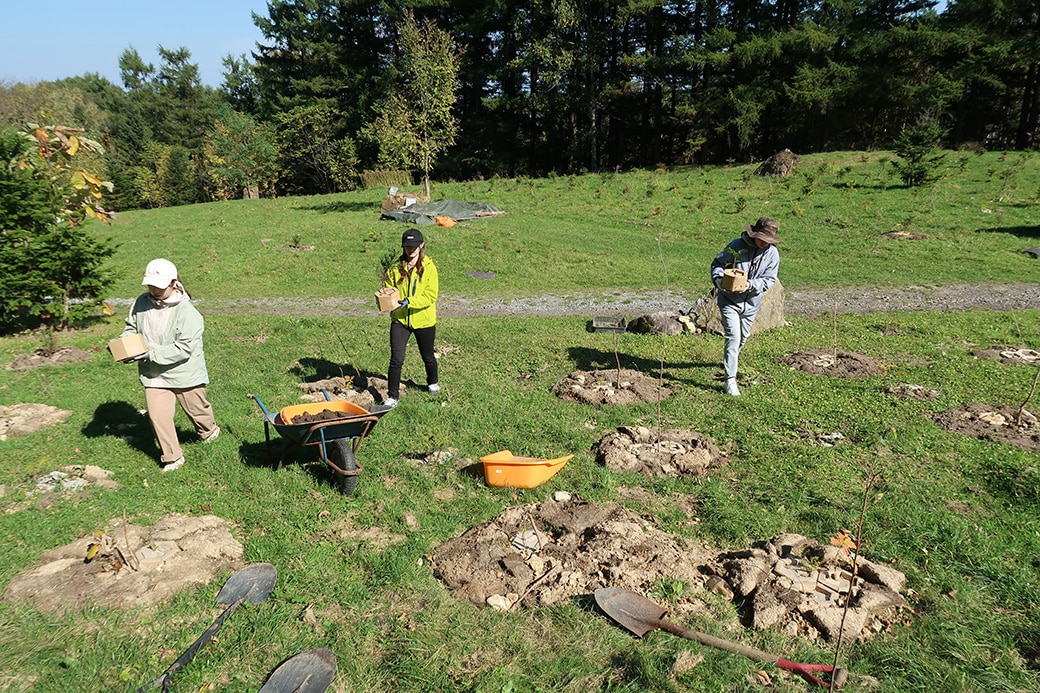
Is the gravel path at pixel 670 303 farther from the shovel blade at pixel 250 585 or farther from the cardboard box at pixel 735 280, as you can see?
the shovel blade at pixel 250 585

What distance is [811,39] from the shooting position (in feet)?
99.1

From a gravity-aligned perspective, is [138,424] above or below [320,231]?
below

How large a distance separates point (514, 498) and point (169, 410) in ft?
10.1

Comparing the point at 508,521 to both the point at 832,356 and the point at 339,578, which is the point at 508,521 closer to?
the point at 339,578

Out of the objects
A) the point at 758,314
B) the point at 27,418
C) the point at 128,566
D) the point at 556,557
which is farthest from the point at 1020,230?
the point at 27,418

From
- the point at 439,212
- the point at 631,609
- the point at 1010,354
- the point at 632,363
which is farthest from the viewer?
the point at 439,212

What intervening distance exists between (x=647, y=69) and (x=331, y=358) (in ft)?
110

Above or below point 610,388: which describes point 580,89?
above

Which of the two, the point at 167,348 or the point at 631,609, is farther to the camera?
the point at 167,348

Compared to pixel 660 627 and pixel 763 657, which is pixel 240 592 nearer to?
pixel 660 627

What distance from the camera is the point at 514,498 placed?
4707mm

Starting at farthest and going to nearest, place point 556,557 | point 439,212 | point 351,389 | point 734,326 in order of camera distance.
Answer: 1. point 439,212
2. point 351,389
3. point 734,326
4. point 556,557

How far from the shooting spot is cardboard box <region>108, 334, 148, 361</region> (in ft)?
15.3

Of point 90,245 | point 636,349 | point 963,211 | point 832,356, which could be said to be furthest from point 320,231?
point 963,211
